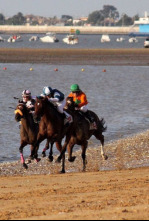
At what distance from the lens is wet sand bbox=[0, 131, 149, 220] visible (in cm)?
1145

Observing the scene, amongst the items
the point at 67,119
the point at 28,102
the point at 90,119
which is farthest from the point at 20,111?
the point at 90,119

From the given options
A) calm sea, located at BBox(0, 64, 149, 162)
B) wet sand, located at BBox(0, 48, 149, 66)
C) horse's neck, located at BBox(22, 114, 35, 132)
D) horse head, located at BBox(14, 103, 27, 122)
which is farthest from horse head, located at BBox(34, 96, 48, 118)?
wet sand, located at BBox(0, 48, 149, 66)

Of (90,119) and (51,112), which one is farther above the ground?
(51,112)

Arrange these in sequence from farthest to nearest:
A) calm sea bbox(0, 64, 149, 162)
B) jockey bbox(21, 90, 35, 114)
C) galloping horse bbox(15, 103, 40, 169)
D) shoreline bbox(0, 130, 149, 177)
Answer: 1. calm sea bbox(0, 64, 149, 162)
2. shoreline bbox(0, 130, 149, 177)
3. galloping horse bbox(15, 103, 40, 169)
4. jockey bbox(21, 90, 35, 114)

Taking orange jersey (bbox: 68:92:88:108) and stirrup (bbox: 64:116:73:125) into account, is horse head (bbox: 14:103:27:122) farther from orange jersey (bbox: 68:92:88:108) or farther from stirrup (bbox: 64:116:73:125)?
orange jersey (bbox: 68:92:88:108)

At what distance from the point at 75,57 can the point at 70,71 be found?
18479mm

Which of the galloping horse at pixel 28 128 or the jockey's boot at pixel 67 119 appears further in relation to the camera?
the galloping horse at pixel 28 128

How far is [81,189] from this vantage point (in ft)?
47.8

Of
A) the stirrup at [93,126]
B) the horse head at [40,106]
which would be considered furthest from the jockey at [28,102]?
the stirrup at [93,126]

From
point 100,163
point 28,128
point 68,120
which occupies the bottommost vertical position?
point 100,163

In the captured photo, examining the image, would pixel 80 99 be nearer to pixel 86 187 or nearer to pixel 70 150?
pixel 70 150

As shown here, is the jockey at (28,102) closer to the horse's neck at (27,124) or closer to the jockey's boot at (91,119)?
the horse's neck at (27,124)

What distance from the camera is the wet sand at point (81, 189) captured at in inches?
451

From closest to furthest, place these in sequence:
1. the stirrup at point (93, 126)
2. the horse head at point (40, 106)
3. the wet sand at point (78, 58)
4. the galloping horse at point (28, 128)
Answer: the horse head at point (40, 106), the galloping horse at point (28, 128), the stirrup at point (93, 126), the wet sand at point (78, 58)
